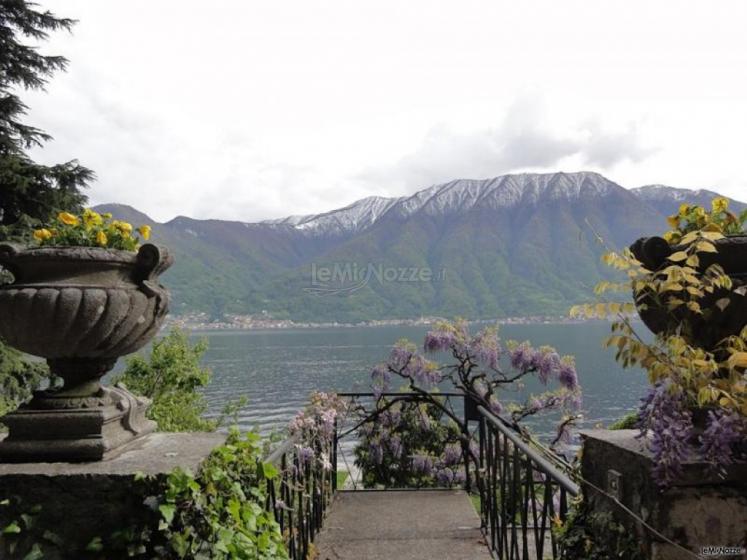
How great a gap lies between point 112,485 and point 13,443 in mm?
581

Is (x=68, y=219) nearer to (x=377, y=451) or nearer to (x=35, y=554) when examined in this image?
(x=35, y=554)

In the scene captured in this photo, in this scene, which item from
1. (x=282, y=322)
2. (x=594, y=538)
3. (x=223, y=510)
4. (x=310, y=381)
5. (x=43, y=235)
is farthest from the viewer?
(x=282, y=322)

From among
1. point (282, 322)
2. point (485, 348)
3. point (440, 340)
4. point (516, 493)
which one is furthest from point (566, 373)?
point (282, 322)

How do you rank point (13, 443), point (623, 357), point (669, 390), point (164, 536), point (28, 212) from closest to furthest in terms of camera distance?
point (669, 390), point (623, 357), point (164, 536), point (13, 443), point (28, 212)

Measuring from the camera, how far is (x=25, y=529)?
2174 millimetres

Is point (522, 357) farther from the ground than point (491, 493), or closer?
farther from the ground

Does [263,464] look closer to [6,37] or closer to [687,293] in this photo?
[687,293]

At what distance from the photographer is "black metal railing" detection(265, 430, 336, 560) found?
3.48m

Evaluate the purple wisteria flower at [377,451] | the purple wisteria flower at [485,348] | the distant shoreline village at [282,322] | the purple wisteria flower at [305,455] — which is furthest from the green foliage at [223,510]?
the distant shoreline village at [282,322]

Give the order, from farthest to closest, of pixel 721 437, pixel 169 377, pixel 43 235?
1. pixel 169 377
2. pixel 43 235
3. pixel 721 437

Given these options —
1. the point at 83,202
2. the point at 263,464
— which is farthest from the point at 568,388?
the point at 83,202

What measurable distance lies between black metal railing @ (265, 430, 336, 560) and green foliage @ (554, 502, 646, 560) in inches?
59.5

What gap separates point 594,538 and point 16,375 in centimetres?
1207

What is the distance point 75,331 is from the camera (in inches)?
97.6
